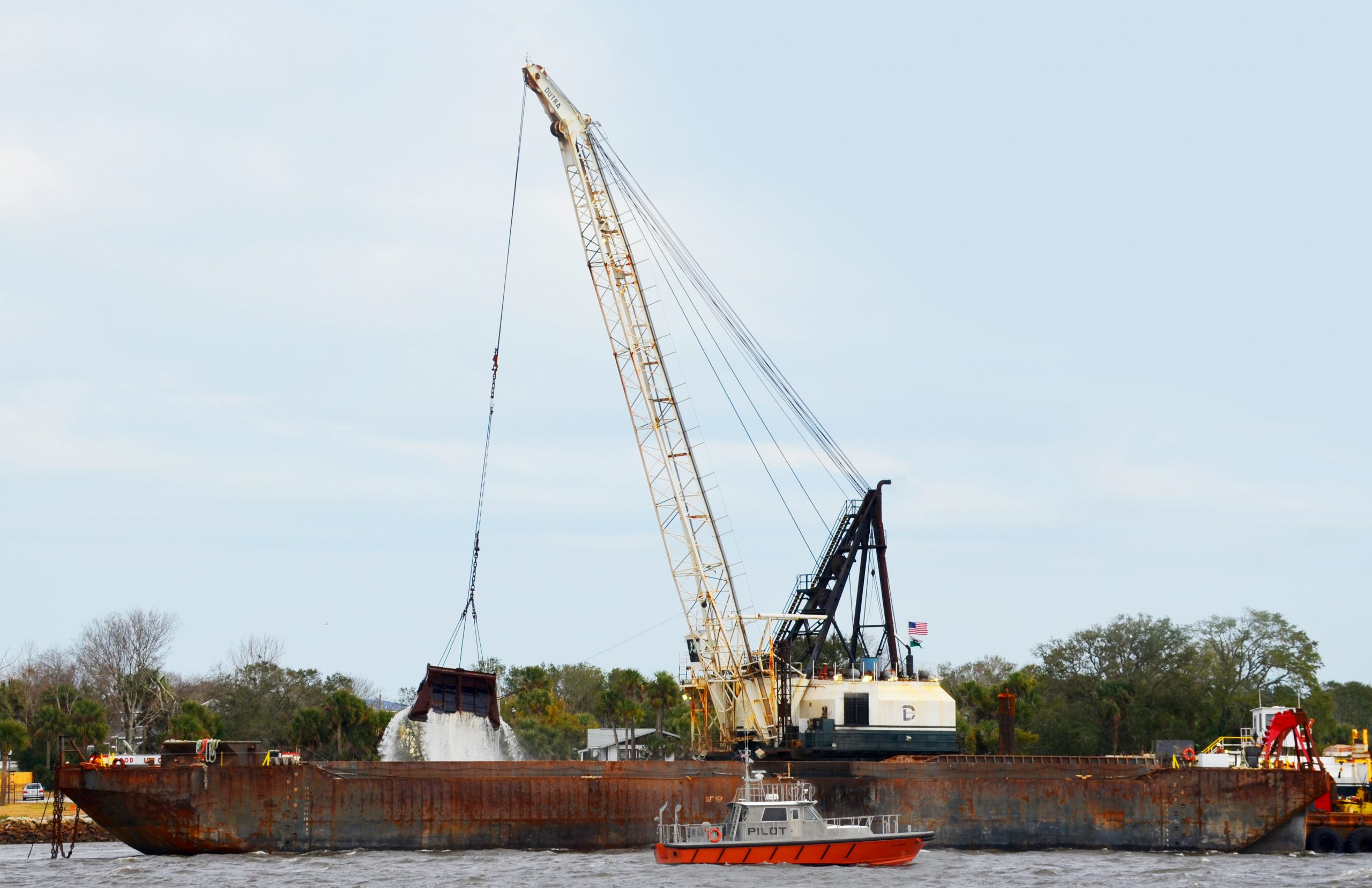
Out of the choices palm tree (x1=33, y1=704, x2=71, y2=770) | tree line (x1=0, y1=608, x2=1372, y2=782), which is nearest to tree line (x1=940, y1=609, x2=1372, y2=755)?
tree line (x1=0, y1=608, x2=1372, y2=782)

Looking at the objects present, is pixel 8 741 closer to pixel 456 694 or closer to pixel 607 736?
pixel 456 694

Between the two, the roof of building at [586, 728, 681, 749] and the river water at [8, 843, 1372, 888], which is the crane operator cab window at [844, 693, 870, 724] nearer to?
the river water at [8, 843, 1372, 888]

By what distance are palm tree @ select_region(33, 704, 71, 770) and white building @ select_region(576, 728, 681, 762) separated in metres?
32.2

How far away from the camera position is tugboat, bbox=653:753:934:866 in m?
43.8

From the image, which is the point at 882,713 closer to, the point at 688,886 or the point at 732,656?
the point at 732,656

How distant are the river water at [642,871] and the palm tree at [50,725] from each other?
3318 centimetres

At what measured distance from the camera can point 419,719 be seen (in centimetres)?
5888

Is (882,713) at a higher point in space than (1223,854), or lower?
higher

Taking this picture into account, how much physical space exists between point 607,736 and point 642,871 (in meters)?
64.4

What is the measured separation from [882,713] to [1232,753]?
14.8m

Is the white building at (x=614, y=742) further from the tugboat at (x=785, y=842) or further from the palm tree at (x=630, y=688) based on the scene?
the tugboat at (x=785, y=842)

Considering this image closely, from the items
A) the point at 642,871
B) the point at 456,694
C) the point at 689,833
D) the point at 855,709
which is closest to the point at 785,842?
the point at 642,871

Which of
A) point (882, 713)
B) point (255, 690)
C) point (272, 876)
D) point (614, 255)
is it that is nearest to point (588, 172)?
point (614, 255)

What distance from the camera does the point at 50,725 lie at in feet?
279
